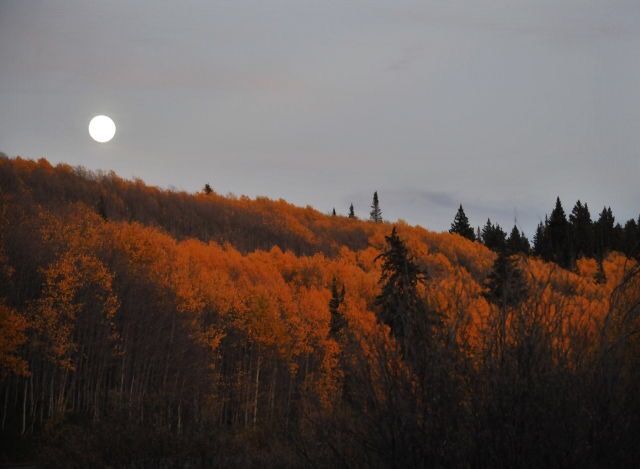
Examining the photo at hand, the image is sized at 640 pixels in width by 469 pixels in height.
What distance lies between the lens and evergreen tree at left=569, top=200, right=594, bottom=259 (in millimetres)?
128625

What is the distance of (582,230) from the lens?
5236 inches

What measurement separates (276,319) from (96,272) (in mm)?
17017

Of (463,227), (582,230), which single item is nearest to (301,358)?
(582,230)

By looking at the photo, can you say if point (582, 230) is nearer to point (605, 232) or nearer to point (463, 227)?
point (605, 232)

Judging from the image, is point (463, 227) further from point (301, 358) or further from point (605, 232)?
point (301, 358)

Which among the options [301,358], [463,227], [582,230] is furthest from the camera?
[463,227]

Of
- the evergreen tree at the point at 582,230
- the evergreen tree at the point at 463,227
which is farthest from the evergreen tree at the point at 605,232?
the evergreen tree at the point at 463,227

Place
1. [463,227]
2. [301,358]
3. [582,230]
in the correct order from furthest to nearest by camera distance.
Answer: [463,227] < [582,230] < [301,358]

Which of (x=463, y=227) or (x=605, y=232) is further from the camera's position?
(x=463, y=227)

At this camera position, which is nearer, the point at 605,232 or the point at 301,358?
the point at 301,358

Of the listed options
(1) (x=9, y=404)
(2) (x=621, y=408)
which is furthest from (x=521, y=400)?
(1) (x=9, y=404)

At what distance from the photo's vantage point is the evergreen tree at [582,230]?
129m

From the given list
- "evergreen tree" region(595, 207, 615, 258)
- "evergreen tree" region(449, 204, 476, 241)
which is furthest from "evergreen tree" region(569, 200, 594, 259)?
"evergreen tree" region(449, 204, 476, 241)

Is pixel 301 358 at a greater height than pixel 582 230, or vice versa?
pixel 582 230
